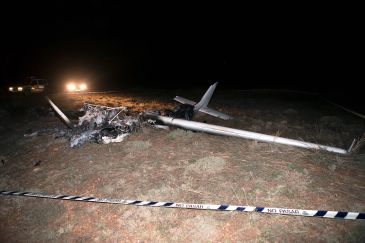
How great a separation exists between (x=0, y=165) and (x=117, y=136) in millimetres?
4906

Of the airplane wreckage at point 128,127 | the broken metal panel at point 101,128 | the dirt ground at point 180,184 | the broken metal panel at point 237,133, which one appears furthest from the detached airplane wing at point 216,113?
the broken metal panel at point 101,128

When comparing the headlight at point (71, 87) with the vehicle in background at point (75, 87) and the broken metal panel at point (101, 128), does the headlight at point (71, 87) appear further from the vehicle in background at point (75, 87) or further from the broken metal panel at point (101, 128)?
the broken metal panel at point (101, 128)

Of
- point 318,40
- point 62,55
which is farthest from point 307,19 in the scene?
point 62,55

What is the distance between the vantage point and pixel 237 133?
11898 millimetres

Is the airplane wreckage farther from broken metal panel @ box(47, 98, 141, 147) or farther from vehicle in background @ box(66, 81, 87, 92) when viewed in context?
vehicle in background @ box(66, 81, 87, 92)

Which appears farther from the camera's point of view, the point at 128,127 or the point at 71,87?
the point at 71,87

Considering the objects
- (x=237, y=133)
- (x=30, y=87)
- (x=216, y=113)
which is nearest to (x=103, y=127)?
(x=237, y=133)

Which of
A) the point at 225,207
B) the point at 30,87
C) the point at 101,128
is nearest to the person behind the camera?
the point at 225,207

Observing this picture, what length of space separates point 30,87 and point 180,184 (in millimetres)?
25001

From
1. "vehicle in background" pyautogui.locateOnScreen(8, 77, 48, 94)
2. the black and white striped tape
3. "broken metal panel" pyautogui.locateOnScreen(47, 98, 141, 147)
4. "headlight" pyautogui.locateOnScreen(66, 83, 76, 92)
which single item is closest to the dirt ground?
the black and white striped tape

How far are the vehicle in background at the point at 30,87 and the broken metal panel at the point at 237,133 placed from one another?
62.0 ft

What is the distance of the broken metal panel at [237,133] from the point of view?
34.5ft

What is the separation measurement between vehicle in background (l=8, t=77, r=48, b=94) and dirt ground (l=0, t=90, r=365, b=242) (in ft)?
46.9

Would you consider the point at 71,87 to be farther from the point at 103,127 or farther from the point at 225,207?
the point at 225,207
